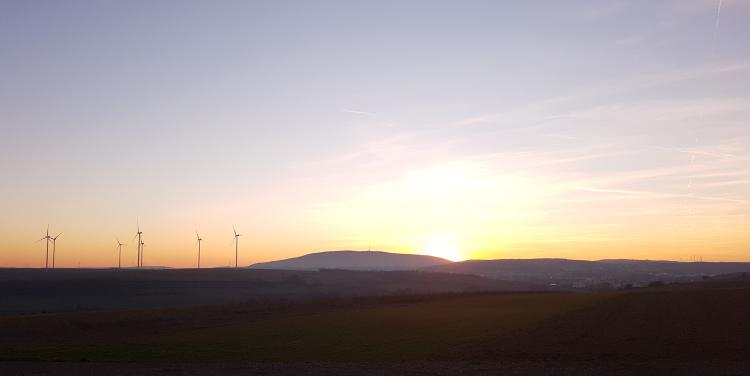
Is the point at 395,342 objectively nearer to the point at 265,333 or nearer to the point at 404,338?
the point at 404,338

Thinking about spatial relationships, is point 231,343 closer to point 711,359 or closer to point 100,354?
point 100,354

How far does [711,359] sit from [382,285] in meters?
131

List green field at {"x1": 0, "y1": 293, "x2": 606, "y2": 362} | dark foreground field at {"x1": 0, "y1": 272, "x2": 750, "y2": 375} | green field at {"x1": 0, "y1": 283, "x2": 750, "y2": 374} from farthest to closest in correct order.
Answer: green field at {"x1": 0, "y1": 293, "x2": 606, "y2": 362} → green field at {"x1": 0, "y1": 283, "x2": 750, "y2": 374} → dark foreground field at {"x1": 0, "y1": 272, "x2": 750, "y2": 375}

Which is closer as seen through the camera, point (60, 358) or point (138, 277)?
point (60, 358)

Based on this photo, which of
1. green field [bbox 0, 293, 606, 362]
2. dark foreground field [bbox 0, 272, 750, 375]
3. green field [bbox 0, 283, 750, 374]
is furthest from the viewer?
green field [bbox 0, 293, 606, 362]

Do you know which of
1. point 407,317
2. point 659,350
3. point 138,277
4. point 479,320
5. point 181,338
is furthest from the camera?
point 138,277

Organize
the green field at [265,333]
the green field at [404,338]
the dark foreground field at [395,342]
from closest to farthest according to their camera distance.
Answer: the dark foreground field at [395,342], the green field at [404,338], the green field at [265,333]

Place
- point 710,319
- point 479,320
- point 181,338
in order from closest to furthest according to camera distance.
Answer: point 181,338 → point 710,319 → point 479,320

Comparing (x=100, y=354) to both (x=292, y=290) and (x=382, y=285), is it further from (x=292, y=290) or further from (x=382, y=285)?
(x=382, y=285)

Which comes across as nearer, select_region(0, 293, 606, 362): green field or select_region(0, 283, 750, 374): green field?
select_region(0, 283, 750, 374): green field

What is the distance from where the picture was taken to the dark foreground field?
32156mm

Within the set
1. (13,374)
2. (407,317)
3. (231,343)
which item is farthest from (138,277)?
(13,374)

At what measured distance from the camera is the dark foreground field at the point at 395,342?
105 ft

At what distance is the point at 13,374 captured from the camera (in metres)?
30.7
